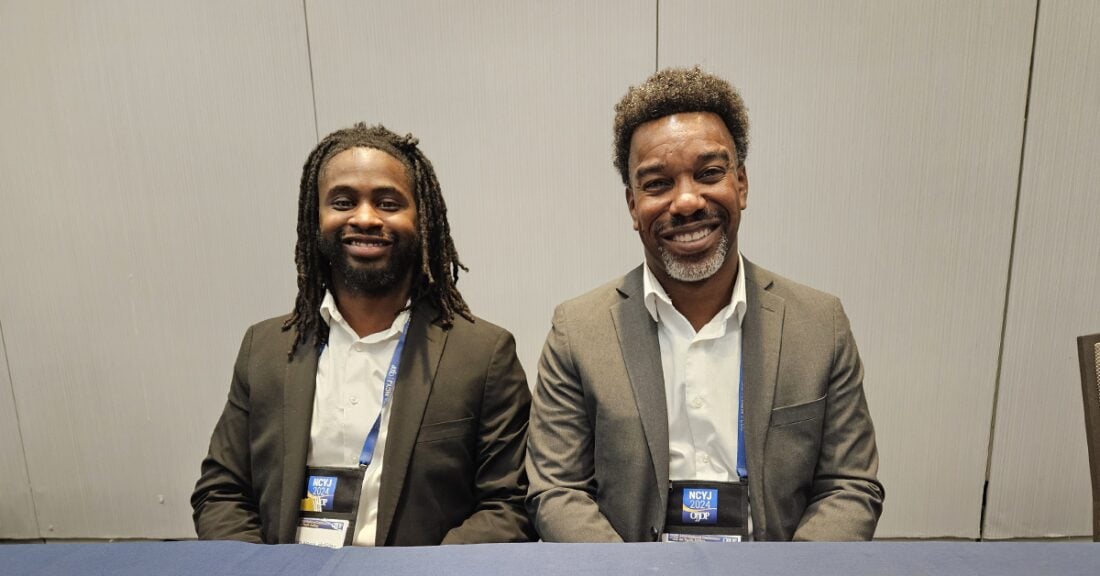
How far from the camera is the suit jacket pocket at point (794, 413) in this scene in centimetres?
127

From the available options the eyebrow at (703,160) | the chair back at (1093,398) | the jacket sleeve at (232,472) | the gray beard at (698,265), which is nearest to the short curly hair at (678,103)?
the eyebrow at (703,160)

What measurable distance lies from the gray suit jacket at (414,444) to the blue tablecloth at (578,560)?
51cm

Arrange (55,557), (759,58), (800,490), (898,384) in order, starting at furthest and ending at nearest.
Answer: 1. (898,384)
2. (759,58)
3. (800,490)
4. (55,557)

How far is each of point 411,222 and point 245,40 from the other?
129cm

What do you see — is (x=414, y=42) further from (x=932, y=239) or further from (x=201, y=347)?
(x=932, y=239)

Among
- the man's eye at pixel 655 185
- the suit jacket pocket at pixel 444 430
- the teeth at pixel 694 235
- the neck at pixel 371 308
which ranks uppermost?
the man's eye at pixel 655 185

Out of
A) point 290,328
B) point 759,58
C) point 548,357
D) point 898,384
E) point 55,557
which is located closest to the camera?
point 55,557

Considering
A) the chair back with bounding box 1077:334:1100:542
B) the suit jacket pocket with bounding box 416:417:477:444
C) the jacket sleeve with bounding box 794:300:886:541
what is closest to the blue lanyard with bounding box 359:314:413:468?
the suit jacket pocket with bounding box 416:417:477:444

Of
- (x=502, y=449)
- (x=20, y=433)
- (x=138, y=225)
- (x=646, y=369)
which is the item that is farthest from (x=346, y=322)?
(x=20, y=433)

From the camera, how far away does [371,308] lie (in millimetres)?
1512

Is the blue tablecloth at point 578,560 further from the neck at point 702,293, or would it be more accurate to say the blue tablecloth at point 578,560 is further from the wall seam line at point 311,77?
the wall seam line at point 311,77

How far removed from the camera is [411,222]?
1468mm

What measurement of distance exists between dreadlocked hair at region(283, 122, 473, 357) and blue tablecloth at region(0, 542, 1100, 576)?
27.2 inches

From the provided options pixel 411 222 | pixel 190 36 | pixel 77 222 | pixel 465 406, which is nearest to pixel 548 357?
pixel 465 406
